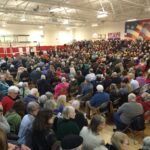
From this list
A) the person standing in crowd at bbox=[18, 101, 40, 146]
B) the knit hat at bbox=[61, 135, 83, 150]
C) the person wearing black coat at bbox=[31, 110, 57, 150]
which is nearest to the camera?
the knit hat at bbox=[61, 135, 83, 150]

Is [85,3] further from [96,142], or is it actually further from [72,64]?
[96,142]

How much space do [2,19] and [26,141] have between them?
68.1 ft

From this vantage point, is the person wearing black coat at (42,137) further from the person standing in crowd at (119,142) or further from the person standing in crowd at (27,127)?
the person standing in crowd at (119,142)

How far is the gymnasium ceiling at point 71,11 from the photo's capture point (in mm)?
16631

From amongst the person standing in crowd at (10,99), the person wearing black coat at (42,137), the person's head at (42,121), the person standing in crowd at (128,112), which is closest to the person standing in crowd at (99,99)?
the person standing in crowd at (128,112)

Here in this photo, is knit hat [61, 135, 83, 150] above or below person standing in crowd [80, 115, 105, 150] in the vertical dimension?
above

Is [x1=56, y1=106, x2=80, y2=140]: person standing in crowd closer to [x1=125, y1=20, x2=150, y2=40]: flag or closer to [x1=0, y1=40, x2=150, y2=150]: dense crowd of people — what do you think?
[x1=0, y1=40, x2=150, y2=150]: dense crowd of people

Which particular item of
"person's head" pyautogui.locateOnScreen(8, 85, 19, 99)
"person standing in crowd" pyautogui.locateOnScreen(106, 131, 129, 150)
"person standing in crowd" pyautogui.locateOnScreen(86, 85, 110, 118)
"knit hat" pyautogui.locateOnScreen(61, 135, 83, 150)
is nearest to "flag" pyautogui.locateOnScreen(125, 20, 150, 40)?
"person standing in crowd" pyautogui.locateOnScreen(86, 85, 110, 118)

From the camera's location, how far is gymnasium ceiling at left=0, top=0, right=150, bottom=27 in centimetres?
1663

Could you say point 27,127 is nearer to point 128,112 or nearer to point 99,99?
point 128,112

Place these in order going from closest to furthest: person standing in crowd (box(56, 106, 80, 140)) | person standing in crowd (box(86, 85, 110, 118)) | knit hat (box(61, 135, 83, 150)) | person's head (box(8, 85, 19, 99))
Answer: knit hat (box(61, 135, 83, 150)) → person standing in crowd (box(56, 106, 80, 140)) → person's head (box(8, 85, 19, 99)) → person standing in crowd (box(86, 85, 110, 118))

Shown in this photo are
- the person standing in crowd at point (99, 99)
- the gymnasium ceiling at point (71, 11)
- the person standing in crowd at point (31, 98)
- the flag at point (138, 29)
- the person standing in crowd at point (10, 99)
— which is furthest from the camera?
the flag at point (138, 29)

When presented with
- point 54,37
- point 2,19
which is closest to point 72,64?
point 2,19

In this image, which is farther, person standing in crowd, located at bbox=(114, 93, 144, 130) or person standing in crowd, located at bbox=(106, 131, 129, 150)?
person standing in crowd, located at bbox=(114, 93, 144, 130)
